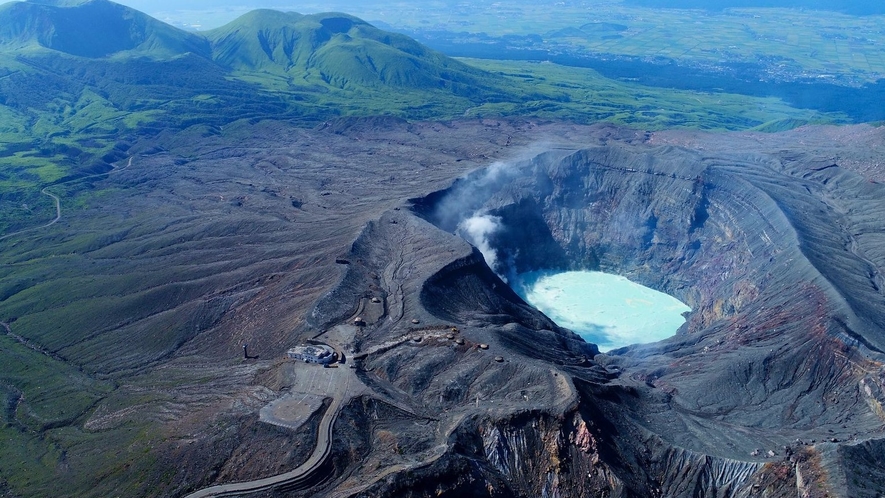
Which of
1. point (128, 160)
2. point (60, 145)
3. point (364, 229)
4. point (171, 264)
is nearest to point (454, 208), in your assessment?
point (364, 229)

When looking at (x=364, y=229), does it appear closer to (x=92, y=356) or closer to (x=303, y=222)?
(x=303, y=222)

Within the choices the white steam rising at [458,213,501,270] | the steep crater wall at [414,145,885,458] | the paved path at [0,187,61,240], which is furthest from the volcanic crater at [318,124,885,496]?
the paved path at [0,187,61,240]

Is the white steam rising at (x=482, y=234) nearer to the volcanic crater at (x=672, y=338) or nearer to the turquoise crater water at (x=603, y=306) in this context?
the volcanic crater at (x=672, y=338)

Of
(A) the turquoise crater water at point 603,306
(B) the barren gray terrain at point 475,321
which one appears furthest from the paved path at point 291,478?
(A) the turquoise crater water at point 603,306

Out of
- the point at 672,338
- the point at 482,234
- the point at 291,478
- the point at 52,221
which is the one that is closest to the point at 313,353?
the point at 291,478

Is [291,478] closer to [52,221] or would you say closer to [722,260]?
[722,260]

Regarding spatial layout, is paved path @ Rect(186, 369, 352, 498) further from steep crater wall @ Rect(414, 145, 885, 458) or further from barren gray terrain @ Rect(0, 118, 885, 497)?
steep crater wall @ Rect(414, 145, 885, 458)
